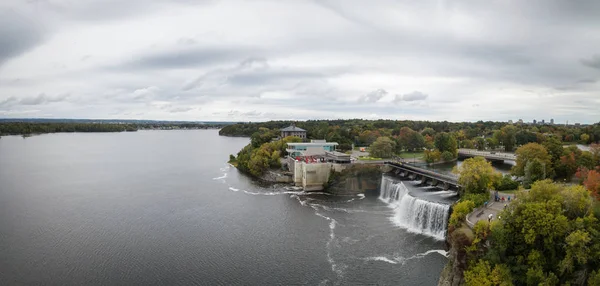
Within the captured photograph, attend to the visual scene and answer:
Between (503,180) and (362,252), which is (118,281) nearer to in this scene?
(362,252)

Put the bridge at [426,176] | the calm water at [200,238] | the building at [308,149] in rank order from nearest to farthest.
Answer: the calm water at [200,238], the bridge at [426,176], the building at [308,149]

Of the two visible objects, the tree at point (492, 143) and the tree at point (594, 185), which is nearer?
the tree at point (594, 185)

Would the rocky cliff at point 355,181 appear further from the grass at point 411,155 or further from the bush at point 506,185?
the grass at point 411,155

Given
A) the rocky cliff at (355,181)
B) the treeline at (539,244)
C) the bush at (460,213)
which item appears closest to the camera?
the treeline at (539,244)

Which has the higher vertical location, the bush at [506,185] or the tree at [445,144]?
the tree at [445,144]

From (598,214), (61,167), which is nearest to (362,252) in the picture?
(598,214)

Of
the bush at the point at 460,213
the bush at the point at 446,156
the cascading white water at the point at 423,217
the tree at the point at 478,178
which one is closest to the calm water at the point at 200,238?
the cascading white water at the point at 423,217

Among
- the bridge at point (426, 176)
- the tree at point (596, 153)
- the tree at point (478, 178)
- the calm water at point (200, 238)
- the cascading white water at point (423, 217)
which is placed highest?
the tree at point (596, 153)

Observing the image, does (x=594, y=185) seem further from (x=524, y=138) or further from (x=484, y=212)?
(x=524, y=138)
